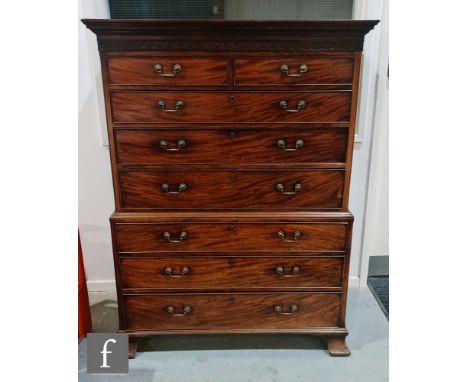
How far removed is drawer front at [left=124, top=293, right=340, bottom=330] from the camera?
1.84 m

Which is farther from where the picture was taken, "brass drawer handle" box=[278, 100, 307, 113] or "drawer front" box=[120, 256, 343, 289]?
"drawer front" box=[120, 256, 343, 289]

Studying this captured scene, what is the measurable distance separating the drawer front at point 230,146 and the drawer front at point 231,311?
669 mm

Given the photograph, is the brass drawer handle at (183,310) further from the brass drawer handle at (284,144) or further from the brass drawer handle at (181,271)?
the brass drawer handle at (284,144)

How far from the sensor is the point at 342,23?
1.50 meters

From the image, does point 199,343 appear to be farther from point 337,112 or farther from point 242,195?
point 337,112

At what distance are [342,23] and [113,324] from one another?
1.95 metres

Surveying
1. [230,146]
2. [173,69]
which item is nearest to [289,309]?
[230,146]

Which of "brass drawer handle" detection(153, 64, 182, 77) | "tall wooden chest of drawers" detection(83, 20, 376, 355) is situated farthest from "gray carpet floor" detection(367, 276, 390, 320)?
"brass drawer handle" detection(153, 64, 182, 77)

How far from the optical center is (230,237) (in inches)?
69.3

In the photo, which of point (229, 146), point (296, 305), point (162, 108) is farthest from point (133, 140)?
point (296, 305)

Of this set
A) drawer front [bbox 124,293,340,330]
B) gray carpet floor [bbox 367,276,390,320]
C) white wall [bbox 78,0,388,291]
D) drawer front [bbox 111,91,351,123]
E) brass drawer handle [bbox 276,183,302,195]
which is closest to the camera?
drawer front [bbox 111,91,351,123]

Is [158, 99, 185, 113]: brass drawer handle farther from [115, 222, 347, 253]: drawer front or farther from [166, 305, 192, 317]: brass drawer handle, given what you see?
[166, 305, 192, 317]: brass drawer handle

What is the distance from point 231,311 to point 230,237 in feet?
1.29

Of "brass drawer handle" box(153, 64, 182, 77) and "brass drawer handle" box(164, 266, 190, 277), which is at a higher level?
"brass drawer handle" box(153, 64, 182, 77)
